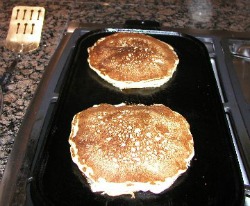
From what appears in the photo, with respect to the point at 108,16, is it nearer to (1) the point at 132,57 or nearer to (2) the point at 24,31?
(2) the point at 24,31

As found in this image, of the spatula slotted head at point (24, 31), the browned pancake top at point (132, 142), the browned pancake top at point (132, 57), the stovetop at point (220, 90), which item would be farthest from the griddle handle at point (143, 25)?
the browned pancake top at point (132, 142)

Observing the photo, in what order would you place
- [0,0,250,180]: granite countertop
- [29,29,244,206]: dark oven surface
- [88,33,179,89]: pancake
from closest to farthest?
1. [29,29,244,206]: dark oven surface
2. [88,33,179,89]: pancake
3. [0,0,250,180]: granite countertop

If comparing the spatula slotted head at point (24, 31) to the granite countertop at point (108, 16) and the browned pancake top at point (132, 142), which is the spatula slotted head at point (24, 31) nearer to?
the granite countertop at point (108, 16)

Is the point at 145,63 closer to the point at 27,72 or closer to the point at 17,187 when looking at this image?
the point at 27,72

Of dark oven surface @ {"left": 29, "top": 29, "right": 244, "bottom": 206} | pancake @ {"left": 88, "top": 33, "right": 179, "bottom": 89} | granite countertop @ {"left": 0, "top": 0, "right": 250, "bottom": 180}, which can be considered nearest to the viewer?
dark oven surface @ {"left": 29, "top": 29, "right": 244, "bottom": 206}

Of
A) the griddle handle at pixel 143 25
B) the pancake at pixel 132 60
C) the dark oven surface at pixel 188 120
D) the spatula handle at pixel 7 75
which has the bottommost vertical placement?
the spatula handle at pixel 7 75

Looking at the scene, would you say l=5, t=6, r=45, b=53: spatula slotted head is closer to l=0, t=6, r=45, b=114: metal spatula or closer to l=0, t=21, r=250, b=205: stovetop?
l=0, t=6, r=45, b=114: metal spatula

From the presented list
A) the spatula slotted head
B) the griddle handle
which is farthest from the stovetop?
the spatula slotted head
